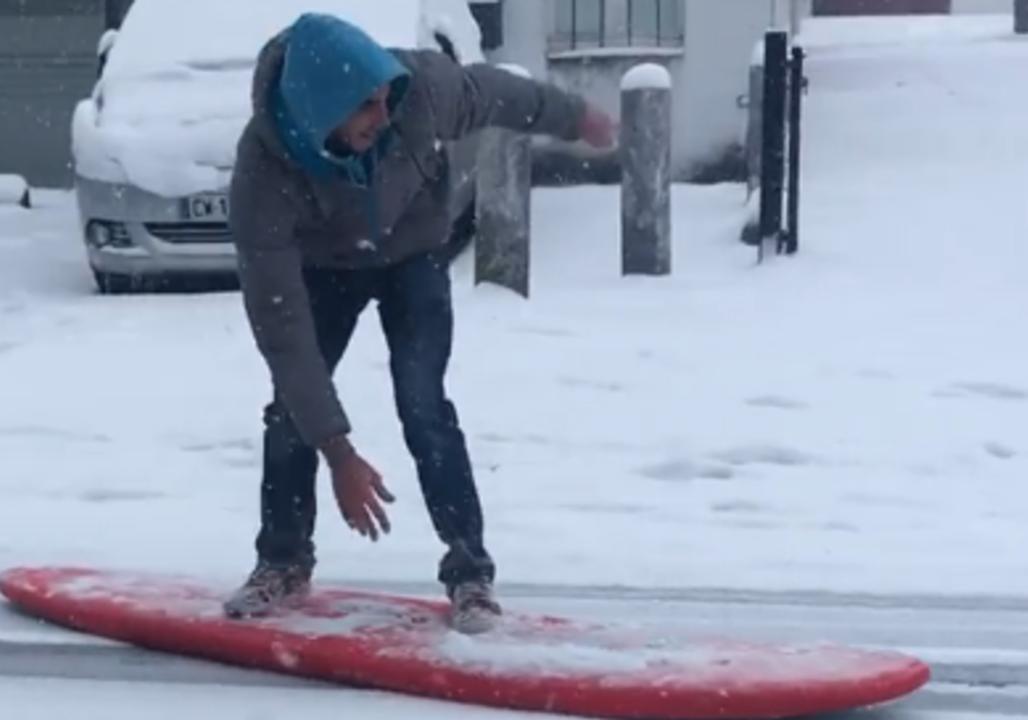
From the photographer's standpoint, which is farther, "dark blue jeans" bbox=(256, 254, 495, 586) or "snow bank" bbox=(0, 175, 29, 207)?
"snow bank" bbox=(0, 175, 29, 207)

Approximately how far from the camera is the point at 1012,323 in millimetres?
8906

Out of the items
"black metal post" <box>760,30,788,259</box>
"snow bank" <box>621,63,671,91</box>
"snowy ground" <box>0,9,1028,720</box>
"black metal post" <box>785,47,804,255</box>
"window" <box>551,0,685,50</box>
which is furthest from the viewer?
"window" <box>551,0,685,50</box>

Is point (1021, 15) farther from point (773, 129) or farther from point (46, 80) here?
point (773, 129)

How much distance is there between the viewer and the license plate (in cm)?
980

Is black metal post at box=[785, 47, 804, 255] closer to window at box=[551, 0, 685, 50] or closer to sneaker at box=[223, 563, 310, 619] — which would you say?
window at box=[551, 0, 685, 50]

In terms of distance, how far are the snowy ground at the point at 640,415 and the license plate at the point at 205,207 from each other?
0.37 metres

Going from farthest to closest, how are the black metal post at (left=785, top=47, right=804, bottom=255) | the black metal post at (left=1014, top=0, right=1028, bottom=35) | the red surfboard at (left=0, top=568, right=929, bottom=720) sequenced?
the black metal post at (left=1014, top=0, right=1028, bottom=35) → the black metal post at (left=785, top=47, right=804, bottom=255) → the red surfboard at (left=0, top=568, right=929, bottom=720)

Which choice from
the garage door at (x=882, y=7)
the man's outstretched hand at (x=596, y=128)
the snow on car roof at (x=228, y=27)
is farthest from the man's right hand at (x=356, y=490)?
the garage door at (x=882, y=7)

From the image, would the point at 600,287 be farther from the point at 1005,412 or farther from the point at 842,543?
the point at 842,543

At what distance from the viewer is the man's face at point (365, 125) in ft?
14.1

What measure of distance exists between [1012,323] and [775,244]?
1661 mm

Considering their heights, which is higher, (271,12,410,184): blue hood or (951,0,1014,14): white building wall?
(271,12,410,184): blue hood

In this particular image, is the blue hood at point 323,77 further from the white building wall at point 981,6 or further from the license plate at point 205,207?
the white building wall at point 981,6

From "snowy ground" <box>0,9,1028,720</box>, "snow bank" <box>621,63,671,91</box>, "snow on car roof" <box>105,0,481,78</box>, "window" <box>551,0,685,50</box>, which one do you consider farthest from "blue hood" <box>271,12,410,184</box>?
"window" <box>551,0,685,50</box>
